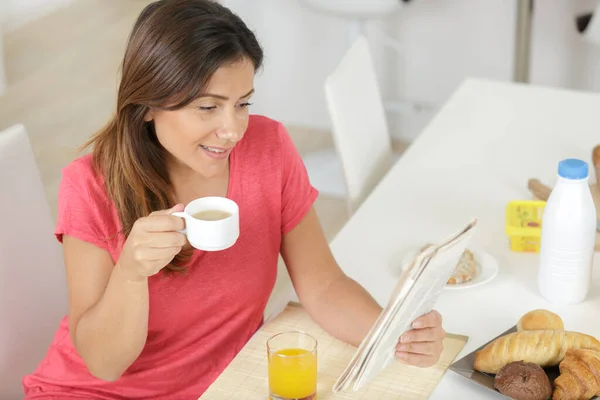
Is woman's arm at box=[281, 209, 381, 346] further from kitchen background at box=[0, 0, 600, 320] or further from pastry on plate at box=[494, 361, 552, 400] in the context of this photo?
kitchen background at box=[0, 0, 600, 320]

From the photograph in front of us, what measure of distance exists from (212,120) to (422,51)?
2.51 m

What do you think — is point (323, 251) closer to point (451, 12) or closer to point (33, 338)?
point (33, 338)

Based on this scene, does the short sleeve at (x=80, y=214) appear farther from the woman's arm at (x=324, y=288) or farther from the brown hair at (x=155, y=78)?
the woman's arm at (x=324, y=288)

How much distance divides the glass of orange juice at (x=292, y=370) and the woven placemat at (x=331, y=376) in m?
0.04

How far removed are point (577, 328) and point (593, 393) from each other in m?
0.24

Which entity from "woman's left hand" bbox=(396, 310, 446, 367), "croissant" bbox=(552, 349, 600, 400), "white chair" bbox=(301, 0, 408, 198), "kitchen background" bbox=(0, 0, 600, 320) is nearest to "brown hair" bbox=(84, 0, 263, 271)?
"woman's left hand" bbox=(396, 310, 446, 367)

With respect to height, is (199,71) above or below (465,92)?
above

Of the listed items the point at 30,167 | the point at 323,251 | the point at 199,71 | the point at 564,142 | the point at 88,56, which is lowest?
the point at 88,56

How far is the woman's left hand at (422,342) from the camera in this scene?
1312 millimetres

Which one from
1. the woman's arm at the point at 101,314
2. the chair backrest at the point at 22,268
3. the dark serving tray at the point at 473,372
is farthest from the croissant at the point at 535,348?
the chair backrest at the point at 22,268

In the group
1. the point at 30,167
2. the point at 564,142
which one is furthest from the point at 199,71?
the point at 564,142

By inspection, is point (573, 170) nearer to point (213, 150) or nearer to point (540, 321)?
point (540, 321)

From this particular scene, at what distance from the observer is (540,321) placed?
1.38 m

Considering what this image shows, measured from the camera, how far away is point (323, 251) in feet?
5.28
